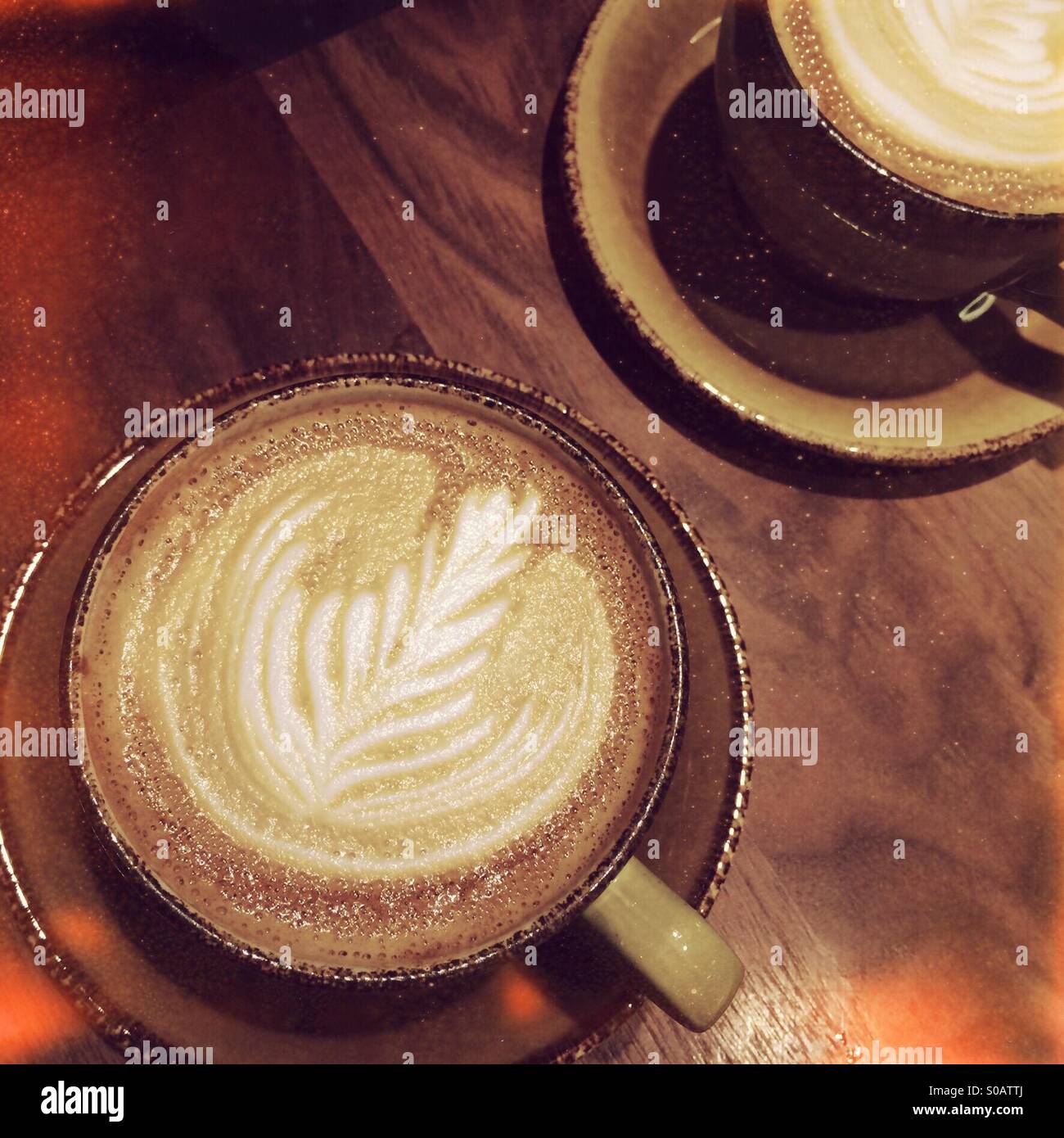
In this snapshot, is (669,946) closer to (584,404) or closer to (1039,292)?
(584,404)

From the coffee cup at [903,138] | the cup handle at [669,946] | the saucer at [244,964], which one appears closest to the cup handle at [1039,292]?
the coffee cup at [903,138]

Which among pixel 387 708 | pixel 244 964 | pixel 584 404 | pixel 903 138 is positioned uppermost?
pixel 903 138

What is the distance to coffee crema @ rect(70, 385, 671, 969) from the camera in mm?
613

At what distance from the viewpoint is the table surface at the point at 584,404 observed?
2.53 feet

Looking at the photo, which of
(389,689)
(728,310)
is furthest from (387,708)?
(728,310)

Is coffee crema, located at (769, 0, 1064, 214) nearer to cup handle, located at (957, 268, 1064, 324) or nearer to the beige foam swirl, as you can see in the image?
cup handle, located at (957, 268, 1064, 324)

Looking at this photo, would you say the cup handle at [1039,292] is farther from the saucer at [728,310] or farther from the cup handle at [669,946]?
the cup handle at [669,946]

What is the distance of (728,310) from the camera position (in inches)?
28.9

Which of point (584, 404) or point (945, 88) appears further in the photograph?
point (584, 404)

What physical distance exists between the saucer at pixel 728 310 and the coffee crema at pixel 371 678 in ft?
0.56

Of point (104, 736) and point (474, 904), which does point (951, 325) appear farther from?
point (104, 736)

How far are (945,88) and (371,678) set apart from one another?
588mm
